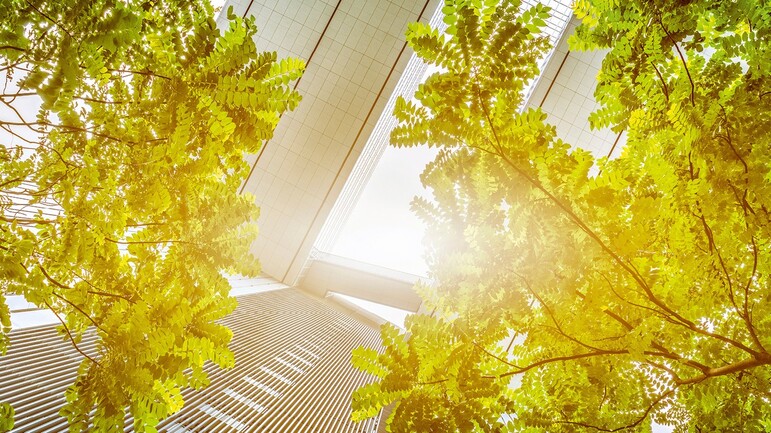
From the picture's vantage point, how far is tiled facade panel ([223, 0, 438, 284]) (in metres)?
7.30

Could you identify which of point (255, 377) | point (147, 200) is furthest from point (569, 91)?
point (147, 200)

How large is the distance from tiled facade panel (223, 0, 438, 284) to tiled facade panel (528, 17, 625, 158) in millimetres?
2337

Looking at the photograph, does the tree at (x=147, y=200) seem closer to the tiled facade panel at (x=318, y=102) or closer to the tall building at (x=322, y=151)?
the tall building at (x=322, y=151)

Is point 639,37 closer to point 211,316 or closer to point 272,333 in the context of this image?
point 211,316

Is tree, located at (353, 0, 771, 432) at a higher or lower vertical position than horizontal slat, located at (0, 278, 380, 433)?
higher

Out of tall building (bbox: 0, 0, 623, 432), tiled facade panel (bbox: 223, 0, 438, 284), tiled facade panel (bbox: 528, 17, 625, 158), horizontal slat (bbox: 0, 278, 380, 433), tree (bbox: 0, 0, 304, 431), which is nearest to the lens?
tree (bbox: 0, 0, 304, 431)

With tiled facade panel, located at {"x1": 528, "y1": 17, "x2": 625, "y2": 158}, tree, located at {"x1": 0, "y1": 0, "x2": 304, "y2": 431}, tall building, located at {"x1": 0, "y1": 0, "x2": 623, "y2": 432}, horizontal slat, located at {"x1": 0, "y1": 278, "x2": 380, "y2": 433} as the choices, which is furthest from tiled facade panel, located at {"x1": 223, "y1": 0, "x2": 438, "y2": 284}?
tree, located at {"x1": 0, "y1": 0, "x2": 304, "y2": 431}

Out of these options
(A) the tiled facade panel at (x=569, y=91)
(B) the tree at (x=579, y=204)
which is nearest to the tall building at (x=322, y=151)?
(A) the tiled facade panel at (x=569, y=91)

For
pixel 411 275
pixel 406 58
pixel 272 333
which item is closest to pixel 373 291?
pixel 411 275

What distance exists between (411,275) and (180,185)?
26.4ft

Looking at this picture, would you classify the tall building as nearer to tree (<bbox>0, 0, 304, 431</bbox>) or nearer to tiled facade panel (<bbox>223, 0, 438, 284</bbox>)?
tiled facade panel (<bbox>223, 0, 438, 284</bbox>)

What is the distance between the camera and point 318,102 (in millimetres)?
7707

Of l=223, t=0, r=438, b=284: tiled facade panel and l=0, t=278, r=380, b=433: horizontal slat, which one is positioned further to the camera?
l=223, t=0, r=438, b=284: tiled facade panel

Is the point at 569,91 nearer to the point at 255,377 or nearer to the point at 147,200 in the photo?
the point at 255,377
